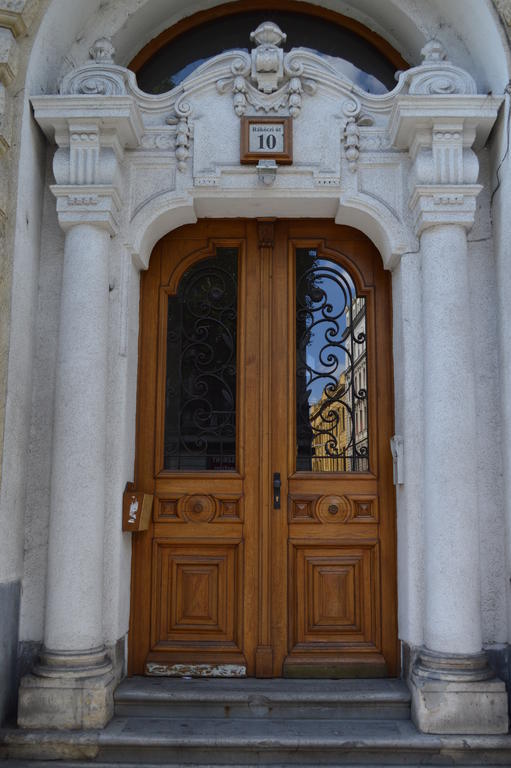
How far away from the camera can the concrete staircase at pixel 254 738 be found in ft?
13.1

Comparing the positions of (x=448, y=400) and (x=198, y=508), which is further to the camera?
(x=198, y=508)

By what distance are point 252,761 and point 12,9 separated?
464cm

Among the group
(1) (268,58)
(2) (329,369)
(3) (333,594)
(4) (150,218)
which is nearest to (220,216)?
(4) (150,218)

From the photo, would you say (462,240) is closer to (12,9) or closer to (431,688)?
(431,688)

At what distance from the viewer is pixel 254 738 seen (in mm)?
4043

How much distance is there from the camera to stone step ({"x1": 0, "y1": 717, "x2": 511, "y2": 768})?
3.99 meters

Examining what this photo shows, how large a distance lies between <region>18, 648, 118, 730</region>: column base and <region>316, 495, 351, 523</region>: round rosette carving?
1.69 m

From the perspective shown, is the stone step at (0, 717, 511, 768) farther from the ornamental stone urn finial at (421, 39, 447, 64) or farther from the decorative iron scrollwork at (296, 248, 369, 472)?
the ornamental stone urn finial at (421, 39, 447, 64)

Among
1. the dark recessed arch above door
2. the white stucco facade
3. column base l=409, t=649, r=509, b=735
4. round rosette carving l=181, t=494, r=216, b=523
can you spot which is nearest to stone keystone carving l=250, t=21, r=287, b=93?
the white stucco facade

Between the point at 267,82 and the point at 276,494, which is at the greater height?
the point at 267,82

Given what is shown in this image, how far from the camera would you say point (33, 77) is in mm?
4656

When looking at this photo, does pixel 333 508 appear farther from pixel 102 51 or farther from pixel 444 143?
pixel 102 51

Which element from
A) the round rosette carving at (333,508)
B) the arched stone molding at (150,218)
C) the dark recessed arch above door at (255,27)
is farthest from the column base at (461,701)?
the dark recessed arch above door at (255,27)

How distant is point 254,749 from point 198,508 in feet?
4.90
